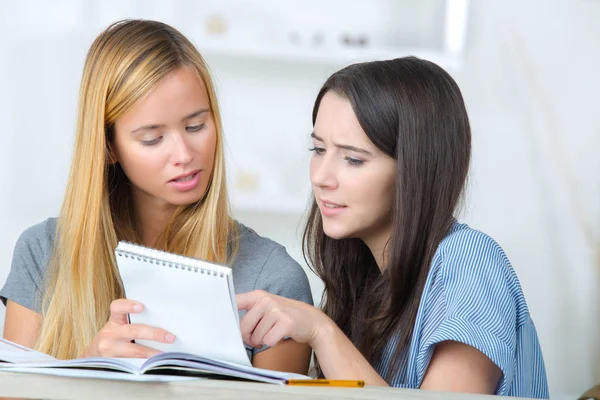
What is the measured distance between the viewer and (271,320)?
118cm

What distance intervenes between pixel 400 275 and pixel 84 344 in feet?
1.92

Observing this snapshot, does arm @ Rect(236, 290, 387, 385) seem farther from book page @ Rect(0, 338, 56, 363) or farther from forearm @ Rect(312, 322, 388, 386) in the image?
book page @ Rect(0, 338, 56, 363)

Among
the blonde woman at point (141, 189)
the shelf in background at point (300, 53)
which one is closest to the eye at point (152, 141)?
the blonde woman at point (141, 189)

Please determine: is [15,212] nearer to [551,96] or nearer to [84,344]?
[84,344]

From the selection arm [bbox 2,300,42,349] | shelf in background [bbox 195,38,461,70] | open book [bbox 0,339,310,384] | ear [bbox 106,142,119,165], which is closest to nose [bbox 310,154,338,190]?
ear [bbox 106,142,119,165]

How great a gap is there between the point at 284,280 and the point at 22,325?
519 millimetres

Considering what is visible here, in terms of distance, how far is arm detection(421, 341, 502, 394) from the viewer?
3.94ft

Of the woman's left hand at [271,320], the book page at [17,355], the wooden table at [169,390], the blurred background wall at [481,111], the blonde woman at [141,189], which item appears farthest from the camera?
the blurred background wall at [481,111]

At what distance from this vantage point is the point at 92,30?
2.65 meters

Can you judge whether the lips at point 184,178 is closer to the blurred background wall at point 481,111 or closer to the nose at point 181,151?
the nose at point 181,151

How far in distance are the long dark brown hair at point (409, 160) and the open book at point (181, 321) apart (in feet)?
1.41

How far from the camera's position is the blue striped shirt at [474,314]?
120 centimetres

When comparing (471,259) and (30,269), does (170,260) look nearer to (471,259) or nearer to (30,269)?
(471,259)

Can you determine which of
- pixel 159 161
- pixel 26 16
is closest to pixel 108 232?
pixel 159 161
